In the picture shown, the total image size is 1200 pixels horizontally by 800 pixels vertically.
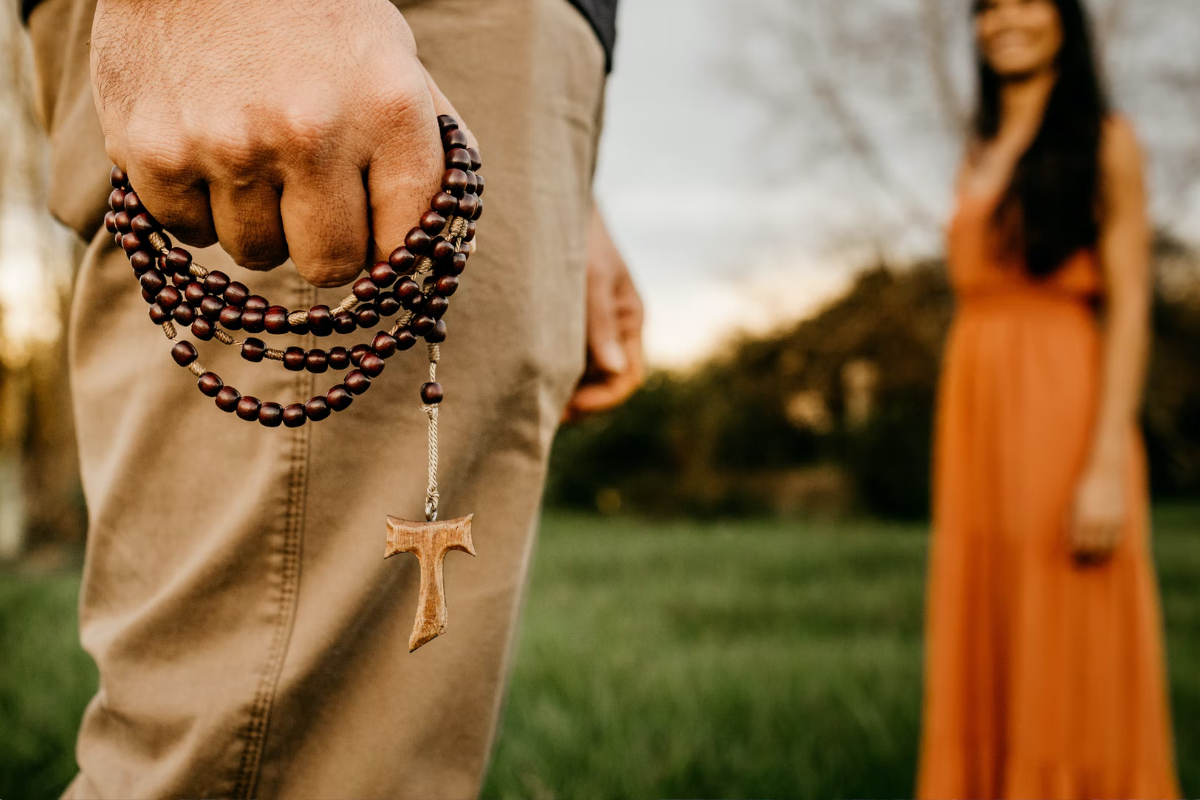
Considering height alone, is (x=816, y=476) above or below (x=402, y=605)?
below

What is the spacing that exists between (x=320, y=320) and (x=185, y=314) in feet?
0.41

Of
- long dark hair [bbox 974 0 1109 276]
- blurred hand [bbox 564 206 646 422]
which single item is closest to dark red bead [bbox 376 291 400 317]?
blurred hand [bbox 564 206 646 422]

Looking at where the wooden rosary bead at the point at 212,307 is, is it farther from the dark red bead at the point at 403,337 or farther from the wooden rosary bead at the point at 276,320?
the dark red bead at the point at 403,337

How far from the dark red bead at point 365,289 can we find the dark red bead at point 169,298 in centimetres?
17

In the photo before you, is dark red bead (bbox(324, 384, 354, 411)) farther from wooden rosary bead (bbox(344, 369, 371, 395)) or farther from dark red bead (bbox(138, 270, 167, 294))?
dark red bead (bbox(138, 270, 167, 294))

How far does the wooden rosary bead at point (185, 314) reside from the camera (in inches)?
32.7

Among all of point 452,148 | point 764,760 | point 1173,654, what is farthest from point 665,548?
point 452,148

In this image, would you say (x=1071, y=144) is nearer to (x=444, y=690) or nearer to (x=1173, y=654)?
(x=444, y=690)

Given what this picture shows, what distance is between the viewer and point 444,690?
95 cm

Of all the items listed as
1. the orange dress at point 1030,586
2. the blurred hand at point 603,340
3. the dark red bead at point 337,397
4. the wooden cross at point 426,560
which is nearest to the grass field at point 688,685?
the orange dress at point 1030,586

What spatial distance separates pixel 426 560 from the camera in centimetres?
84

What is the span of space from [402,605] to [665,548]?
7490 millimetres

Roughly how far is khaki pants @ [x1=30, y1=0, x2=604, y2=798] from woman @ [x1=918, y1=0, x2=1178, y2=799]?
214 cm

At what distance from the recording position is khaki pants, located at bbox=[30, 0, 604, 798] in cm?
89
